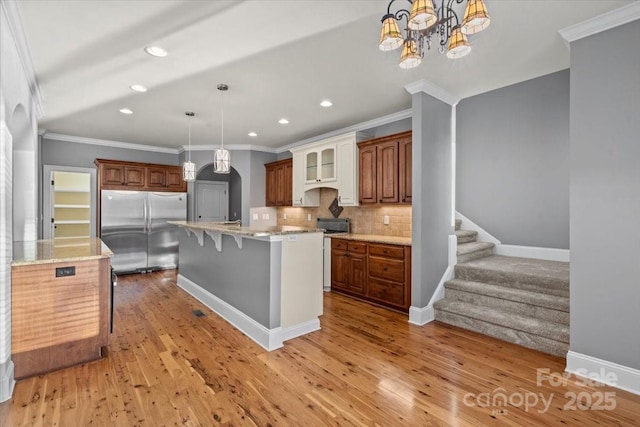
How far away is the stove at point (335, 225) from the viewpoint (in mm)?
5414

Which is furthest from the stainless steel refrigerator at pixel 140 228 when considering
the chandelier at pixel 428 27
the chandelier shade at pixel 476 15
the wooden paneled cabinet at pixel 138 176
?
the chandelier shade at pixel 476 15

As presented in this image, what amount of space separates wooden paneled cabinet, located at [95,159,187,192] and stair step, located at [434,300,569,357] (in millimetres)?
5615

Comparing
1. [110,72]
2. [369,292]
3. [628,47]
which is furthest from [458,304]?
[110,72]

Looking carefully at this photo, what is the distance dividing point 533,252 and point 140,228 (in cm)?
677

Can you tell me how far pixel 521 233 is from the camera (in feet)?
14.5

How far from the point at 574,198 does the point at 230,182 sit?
23.0 feet

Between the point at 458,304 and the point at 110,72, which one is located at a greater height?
the point at 110,72

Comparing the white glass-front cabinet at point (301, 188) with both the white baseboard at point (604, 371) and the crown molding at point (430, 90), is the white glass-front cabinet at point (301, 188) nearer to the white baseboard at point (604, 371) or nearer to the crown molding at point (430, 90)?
the crown molding at point (430, 90)

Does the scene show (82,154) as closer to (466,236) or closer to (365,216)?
(365,216)

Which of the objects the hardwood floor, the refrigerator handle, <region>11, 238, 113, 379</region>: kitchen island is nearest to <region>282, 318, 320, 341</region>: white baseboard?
the hardwood floor

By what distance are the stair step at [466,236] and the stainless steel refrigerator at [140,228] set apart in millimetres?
5361

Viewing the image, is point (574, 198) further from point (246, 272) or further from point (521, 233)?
point (246, 272)

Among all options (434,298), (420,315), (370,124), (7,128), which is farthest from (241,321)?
(370,124)

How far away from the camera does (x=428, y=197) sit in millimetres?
3600
